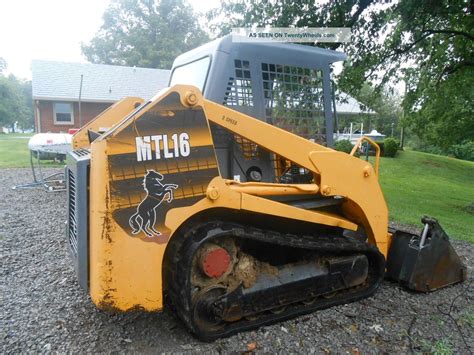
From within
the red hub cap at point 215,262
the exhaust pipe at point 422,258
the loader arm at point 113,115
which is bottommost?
the exhaust pipe at point 422,258

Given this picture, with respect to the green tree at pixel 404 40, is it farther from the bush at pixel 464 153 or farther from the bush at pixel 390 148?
the bush at pixel 464 153

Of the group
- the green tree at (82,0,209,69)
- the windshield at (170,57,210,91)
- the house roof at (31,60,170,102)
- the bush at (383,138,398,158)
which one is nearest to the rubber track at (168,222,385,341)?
the windshield at (170,57,210,91)

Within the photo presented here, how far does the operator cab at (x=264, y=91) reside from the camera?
3.27 meters

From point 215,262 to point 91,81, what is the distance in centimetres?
2429

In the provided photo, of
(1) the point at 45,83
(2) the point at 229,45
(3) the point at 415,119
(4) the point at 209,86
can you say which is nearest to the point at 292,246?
(4) the point at 209,86

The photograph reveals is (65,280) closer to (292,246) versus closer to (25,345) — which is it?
(25,345)

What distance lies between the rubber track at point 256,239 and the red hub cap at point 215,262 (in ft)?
0.38

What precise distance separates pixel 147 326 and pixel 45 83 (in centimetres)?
2358

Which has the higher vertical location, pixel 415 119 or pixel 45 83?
pixel 45 83

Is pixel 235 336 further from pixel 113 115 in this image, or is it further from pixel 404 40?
pixel 404 40

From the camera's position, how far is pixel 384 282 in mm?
4188

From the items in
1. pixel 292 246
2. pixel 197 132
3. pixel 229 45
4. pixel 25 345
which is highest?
pixel 229 45

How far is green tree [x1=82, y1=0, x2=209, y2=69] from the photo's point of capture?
139 ft

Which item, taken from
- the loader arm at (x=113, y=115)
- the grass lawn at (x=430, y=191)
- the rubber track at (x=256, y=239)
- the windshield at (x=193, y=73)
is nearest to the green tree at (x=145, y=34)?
the grass lawn at (x=430, y=191)
